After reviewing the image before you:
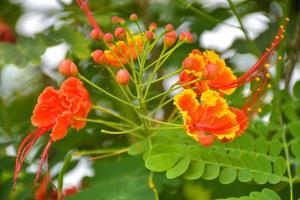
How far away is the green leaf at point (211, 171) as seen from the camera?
1793 mm

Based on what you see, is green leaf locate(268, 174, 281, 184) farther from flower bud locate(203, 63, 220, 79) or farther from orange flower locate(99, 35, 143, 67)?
orange flower locate(99, 35, 143, 67)

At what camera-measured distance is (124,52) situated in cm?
182

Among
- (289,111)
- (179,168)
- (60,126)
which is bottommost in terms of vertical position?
(289,111)

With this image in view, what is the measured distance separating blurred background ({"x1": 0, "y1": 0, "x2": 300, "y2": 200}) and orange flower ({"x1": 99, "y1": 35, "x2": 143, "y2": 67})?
68 millimetres

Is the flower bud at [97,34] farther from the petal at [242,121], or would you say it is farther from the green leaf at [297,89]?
the green leaf at [297,89]

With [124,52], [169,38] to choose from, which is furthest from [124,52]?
[169,38]

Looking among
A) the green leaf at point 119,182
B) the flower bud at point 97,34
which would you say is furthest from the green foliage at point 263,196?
the flower bud at point 97,34

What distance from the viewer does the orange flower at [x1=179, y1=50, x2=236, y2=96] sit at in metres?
1.73

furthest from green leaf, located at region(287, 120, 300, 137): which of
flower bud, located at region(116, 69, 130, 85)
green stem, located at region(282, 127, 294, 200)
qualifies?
flower bud, located at region(116, 69, 130, 85)

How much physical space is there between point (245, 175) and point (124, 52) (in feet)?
1.50

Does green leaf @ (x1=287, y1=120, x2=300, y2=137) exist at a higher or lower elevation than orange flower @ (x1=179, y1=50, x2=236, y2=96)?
lower

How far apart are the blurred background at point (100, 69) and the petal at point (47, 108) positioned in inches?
4.7

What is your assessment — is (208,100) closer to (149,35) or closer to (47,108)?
(149,35)

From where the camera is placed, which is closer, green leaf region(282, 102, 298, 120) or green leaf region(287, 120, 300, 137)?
green leaf region(287, 120, 300, 137)
